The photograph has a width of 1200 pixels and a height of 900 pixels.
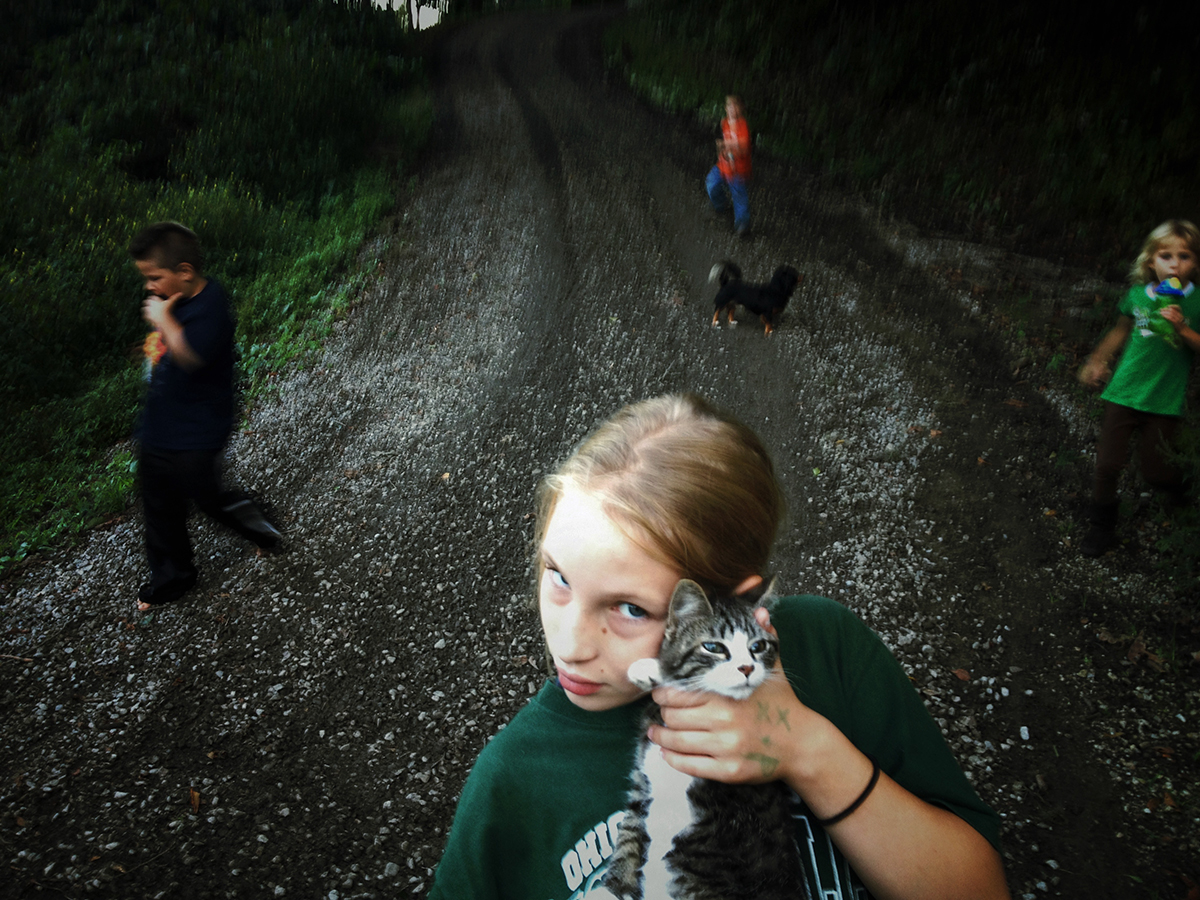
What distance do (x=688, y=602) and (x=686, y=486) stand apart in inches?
7.6

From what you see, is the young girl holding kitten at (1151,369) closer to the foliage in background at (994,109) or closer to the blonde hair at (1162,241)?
the blonde hair at (1162,241)

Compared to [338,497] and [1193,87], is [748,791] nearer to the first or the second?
[338,497]

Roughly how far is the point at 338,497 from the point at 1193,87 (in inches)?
439

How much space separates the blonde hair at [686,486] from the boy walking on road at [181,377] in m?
3.14

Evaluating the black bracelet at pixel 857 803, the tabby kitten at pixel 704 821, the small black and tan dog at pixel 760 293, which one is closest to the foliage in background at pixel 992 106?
the small black and tan dog at pixel 760 293

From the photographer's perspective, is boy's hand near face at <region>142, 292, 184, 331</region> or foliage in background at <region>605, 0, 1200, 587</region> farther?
foliage in background at <region>605, 0, 1200, 587</region>

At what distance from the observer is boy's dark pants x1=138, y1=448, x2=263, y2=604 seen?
365 centimetres

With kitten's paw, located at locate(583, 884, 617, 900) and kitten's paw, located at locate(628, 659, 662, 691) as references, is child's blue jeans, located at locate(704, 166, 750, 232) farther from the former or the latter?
kitten's paw, located at locate(583, 884, 617, 900)

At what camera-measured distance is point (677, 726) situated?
100cm

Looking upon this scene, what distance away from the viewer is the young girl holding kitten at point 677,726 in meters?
0.99

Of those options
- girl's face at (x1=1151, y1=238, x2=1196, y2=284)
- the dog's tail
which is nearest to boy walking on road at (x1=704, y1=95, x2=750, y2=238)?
the dog's tail

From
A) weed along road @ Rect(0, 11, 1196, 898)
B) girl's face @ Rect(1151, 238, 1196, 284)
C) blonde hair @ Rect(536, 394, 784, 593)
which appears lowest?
weed along road @ Rect(0, 11, 1196, 898)

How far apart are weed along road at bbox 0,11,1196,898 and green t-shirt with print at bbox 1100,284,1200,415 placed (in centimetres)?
93

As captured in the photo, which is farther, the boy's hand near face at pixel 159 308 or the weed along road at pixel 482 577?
the boy's hand near face at pixel 159 308
